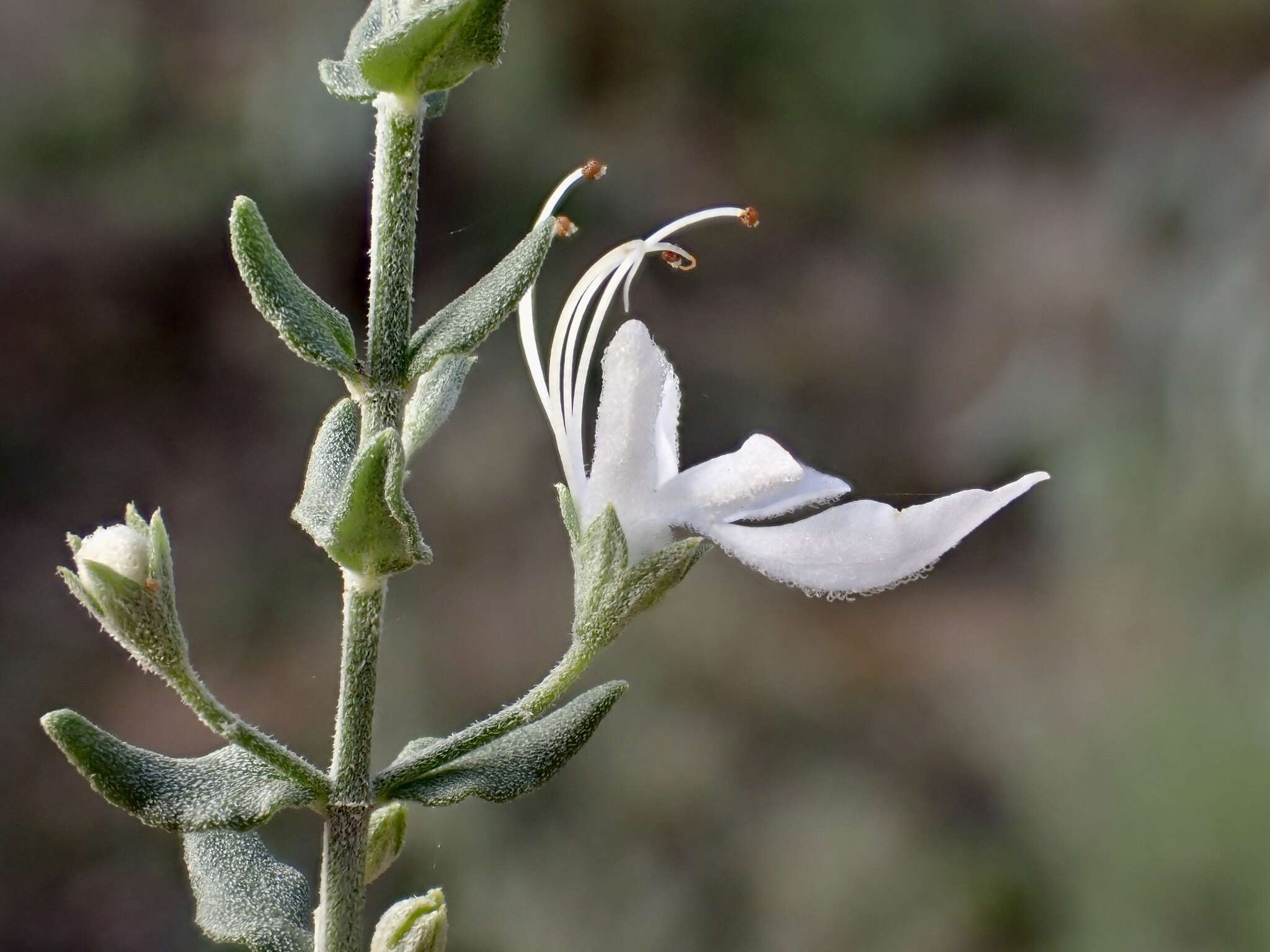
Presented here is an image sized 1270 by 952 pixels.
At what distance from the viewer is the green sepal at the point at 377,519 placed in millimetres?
875

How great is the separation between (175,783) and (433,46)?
0.58 metres

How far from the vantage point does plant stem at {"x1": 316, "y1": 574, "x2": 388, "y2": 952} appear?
0.97 meters

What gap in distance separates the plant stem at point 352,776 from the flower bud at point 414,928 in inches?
1.7

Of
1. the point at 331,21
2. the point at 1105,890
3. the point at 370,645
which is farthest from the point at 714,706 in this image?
the point at 370,645

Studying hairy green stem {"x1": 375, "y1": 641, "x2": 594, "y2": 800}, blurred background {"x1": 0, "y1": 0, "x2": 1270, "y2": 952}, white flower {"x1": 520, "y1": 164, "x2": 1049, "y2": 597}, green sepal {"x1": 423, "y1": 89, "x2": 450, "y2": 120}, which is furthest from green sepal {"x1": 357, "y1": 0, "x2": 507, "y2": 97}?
blurred background {"x1": 0, "y1": 0, "x2": 1270, "y2": 952}

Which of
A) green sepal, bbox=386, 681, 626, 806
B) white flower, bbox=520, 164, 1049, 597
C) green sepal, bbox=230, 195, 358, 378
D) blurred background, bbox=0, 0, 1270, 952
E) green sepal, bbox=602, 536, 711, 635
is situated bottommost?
blurred background, bbox=0, 0, 1270, 952

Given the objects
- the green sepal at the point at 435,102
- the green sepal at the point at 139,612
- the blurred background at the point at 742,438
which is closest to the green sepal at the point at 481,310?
the green sepal at the point at 435,102

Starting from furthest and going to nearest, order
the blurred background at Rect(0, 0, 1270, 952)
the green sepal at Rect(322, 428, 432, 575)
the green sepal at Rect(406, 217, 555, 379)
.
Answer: the blurred background at Rect(0, 0, 1270, 952) < the green sepal at Rect(406, 217, 555, 379) < the green sepal at Rect(322, 428, 432, 575)

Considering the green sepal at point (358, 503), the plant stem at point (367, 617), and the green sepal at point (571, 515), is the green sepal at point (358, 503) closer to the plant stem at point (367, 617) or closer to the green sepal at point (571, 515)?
the plant stem at point (367, 617)

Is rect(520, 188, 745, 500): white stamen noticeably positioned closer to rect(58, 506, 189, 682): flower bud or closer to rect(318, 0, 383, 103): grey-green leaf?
rect(318, 0, 383, 103): grey-green leaf

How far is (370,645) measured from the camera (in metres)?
0.99

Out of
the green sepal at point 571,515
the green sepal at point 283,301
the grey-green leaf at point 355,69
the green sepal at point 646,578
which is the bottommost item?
the green sepal at point 646,578

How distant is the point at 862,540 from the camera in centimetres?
102

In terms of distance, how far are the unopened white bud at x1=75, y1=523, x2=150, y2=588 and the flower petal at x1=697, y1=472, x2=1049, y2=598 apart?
44cm
